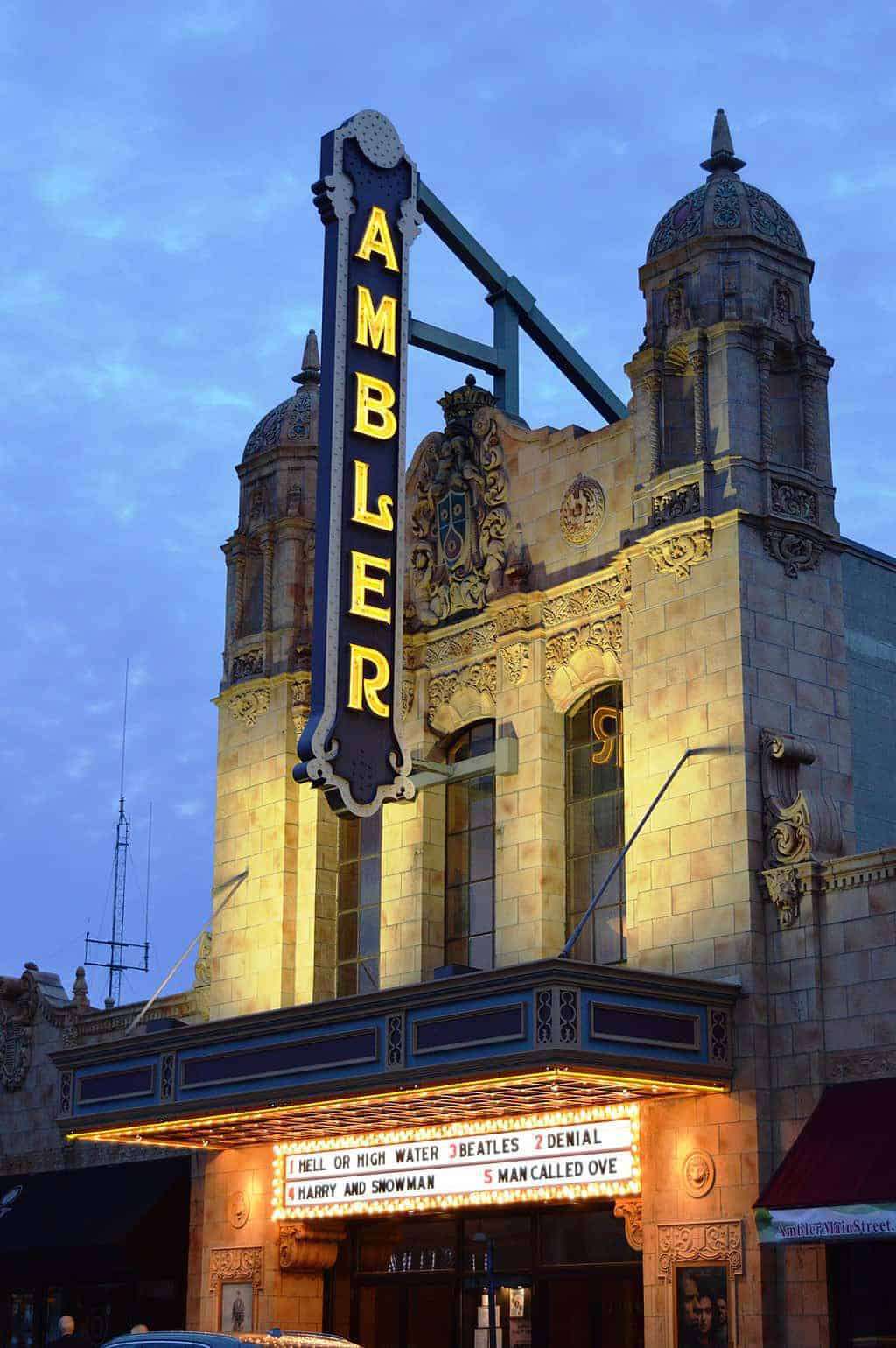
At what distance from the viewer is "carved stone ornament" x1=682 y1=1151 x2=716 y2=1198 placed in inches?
802

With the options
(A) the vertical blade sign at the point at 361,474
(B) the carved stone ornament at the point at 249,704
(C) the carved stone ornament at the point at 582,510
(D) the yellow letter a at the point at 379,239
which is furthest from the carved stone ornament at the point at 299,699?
(D) the yellow letter a at the point at 379,239

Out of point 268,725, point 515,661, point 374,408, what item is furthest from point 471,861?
point 374,408

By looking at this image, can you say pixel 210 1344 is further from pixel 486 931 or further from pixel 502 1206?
pixel 486 931

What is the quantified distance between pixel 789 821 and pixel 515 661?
556 centimetres

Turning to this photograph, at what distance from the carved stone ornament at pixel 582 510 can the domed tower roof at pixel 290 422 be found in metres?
6.33

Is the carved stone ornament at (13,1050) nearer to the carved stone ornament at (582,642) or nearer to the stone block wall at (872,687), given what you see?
the carved stone ornament at (582,642)

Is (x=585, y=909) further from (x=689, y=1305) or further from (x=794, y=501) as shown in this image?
(x=794, y=501)

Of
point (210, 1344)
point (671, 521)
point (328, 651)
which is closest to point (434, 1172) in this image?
point (328, 651)

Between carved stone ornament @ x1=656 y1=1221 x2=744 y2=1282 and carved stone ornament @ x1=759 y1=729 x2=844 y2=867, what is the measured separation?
3.92m

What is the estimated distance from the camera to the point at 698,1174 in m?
20.5

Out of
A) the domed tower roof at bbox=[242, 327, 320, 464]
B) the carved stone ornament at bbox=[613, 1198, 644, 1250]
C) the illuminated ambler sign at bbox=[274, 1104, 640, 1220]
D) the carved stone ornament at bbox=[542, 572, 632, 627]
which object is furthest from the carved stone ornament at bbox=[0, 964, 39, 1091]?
the carved stone ornament at bbox=[613, 1198, 644, 1250]

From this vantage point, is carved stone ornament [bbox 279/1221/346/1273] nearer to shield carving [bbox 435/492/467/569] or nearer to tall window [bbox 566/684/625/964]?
tall window [bbox 566/684/625/964]

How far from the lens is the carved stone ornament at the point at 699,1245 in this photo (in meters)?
19.9

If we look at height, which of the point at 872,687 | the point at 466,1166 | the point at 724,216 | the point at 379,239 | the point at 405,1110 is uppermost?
the point at 379,239
